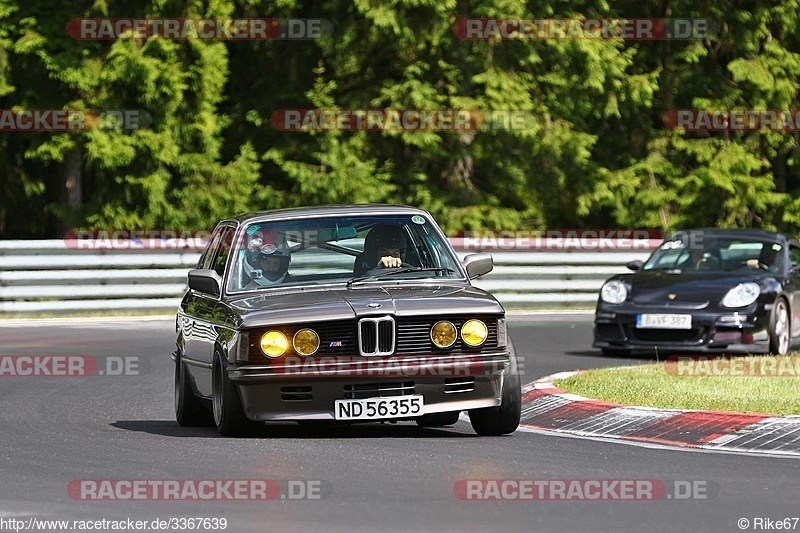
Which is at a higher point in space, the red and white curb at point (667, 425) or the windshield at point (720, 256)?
the windshield at point (720, 256)

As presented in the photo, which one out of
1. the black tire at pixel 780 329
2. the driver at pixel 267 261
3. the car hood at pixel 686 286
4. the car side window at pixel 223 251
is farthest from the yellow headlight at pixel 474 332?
the black tire at pixel 780 329

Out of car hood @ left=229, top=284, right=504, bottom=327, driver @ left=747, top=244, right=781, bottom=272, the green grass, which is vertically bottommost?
the green grass

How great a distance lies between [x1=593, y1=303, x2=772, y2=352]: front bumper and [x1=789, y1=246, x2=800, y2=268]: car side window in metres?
1.45

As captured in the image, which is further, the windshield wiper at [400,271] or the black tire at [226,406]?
the windshield wiper at [400,271]

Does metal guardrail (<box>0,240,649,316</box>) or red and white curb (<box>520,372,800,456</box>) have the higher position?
red and white curb (<box>520,372,800,456</box>)

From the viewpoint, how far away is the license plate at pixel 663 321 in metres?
17.7

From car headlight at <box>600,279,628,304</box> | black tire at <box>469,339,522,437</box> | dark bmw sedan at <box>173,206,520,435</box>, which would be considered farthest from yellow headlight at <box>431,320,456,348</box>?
car headlight at <box>600,279,628,304</box>

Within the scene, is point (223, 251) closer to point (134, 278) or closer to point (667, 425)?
point (667, 425)

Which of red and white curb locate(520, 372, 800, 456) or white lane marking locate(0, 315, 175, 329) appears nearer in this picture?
red and white curb locate(520, 372, 800, 456)

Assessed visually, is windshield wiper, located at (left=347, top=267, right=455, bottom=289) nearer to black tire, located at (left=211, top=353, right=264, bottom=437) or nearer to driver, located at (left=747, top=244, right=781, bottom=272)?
black tire, located at (left=211, top=353, right=264, bottom=437)

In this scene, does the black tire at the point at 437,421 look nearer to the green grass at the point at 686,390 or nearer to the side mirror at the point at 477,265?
the side mirror at the point at 477,265

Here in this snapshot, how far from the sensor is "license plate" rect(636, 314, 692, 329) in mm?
17703

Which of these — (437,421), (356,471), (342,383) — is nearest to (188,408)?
(437,421)

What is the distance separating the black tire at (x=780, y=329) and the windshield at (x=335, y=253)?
693 centimetres
